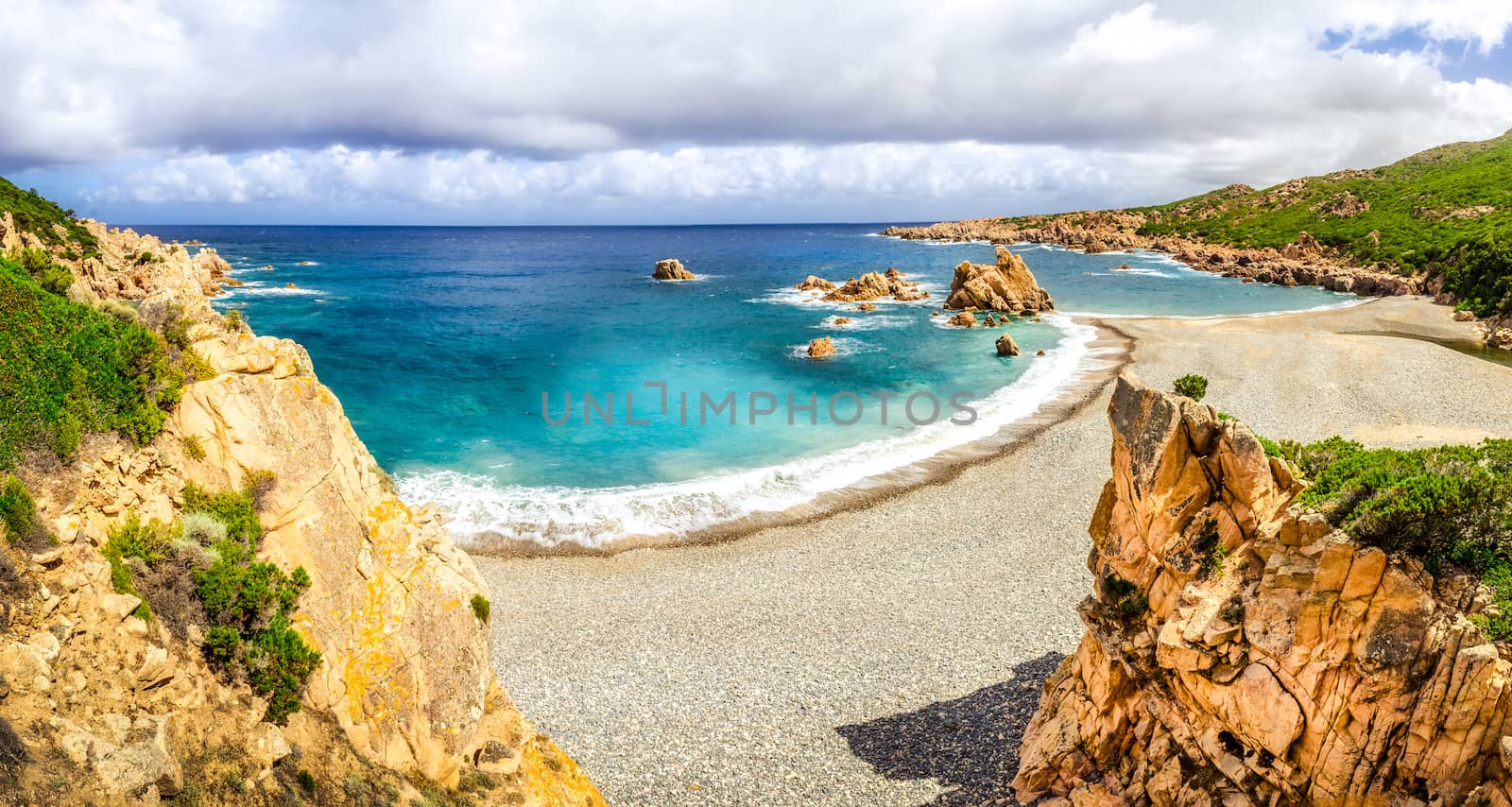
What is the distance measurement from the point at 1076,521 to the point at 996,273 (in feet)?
172

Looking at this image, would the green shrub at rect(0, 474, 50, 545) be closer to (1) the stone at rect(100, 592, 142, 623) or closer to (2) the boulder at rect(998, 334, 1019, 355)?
(1) the stone at rect(100, 592, 142, 623)

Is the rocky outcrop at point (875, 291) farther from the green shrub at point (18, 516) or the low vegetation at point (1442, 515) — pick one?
the green shrub at point (18, 516)

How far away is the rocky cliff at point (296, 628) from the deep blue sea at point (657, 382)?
16571 mm

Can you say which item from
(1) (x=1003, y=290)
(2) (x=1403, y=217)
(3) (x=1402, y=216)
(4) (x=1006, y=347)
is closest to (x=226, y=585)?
(4) (x=1006, y=347)

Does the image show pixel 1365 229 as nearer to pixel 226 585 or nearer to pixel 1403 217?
pixel 1403 217

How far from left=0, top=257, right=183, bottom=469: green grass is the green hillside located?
246 feet

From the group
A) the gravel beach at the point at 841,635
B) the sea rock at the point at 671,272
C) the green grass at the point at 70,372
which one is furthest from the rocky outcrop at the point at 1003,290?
the green grass at the point at 70,372

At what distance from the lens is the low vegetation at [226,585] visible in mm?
7758

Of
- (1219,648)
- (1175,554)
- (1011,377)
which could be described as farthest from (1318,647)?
(1011,377)

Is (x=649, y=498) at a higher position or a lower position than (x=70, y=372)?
lower

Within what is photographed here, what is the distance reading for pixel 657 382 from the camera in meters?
51.0

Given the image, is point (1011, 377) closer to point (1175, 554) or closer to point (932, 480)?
point (932, 480)

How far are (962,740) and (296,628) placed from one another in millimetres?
12430

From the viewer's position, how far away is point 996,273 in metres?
73.8
